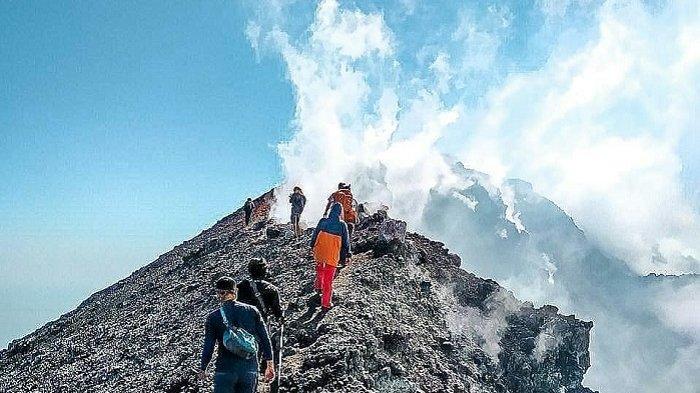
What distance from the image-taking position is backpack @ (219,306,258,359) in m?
8.28

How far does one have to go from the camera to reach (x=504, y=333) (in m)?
21.9

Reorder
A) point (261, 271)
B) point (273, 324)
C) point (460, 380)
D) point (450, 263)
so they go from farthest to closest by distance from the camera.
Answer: point (450, 263) → point (460, 380) → point (273, 324) → point (261, 271)

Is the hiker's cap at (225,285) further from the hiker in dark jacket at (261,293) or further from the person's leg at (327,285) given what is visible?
the person's leg at (327,285)

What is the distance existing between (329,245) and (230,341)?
691cm

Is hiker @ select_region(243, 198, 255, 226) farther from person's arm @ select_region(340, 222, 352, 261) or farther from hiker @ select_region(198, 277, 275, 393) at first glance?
hiker @ select_region(198, 277, 275, 393)

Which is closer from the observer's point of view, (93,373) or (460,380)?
(460,380)

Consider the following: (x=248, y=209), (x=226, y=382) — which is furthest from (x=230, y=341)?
(x=248, y=209)

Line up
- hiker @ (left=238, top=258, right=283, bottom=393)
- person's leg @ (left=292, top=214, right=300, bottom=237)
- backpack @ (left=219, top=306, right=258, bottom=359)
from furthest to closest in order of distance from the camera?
person's leg @ (left=292, top=214, right=300, bottom=237) → hiker @ (left=238, top=258, right=283, bottom=393) → backpack @ (left=219, top=306, right=258, bottom=359)

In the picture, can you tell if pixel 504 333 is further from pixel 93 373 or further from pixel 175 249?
pixel 175 249

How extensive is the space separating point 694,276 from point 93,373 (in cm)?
16672

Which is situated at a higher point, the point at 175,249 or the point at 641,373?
the point at 641,373

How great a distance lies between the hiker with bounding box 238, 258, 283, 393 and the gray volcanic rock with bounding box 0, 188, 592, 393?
1670 millimetres

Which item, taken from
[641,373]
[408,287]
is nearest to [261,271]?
[408,287]

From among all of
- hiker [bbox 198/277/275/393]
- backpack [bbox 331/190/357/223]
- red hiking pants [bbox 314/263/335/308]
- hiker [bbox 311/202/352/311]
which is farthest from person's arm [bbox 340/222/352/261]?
hiker [bbox 198/277/275/393]
